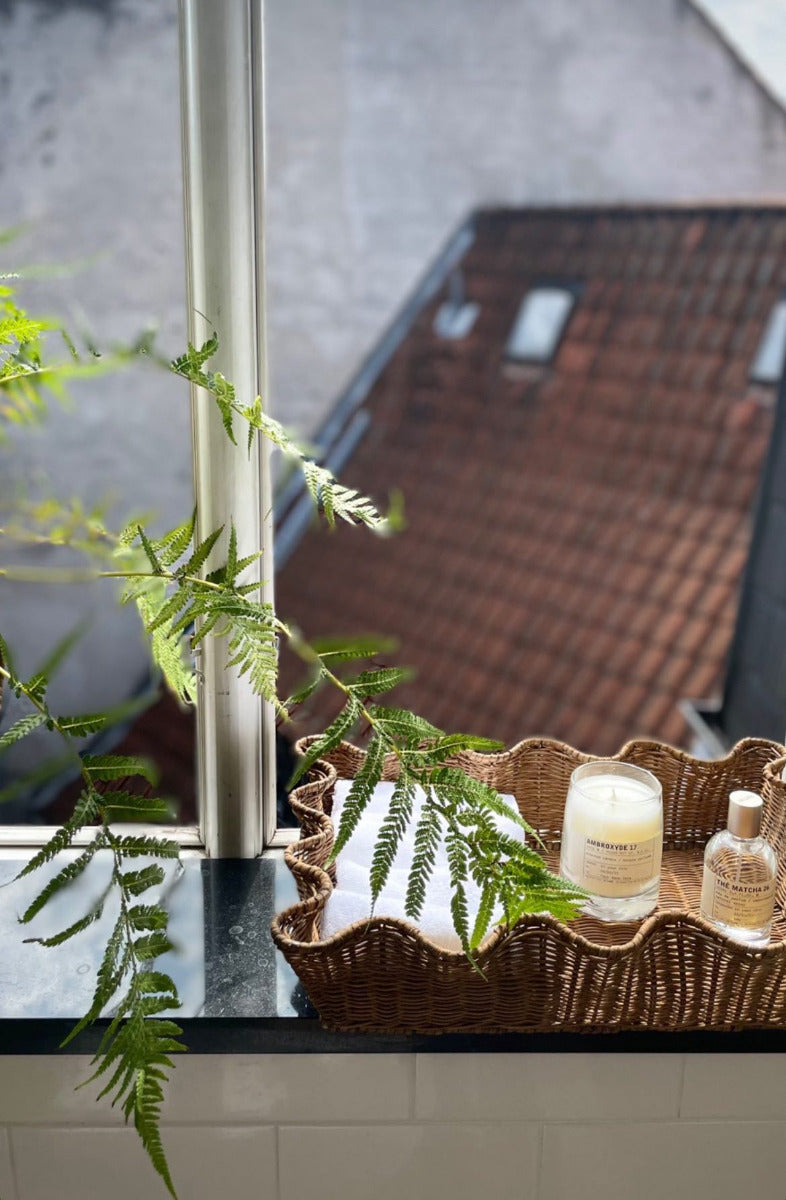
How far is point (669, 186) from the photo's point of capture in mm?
7496

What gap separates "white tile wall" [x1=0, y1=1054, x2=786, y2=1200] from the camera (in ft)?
2.54

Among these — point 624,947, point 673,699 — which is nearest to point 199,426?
point 624,947

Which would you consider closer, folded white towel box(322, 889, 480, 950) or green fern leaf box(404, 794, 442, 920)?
green fern leaf box(404, 794, 442, 920)

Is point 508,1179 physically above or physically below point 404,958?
below

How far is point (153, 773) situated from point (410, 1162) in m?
0.41

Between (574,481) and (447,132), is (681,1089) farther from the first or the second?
(447,132)

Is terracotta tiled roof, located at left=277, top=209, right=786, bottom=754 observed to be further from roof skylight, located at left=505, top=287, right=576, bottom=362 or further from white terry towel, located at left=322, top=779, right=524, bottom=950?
white terry towel, located at left=322, top=779, right=524, bottom=950

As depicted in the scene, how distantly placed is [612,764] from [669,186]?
25.0ft

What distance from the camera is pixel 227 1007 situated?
2.50 ft

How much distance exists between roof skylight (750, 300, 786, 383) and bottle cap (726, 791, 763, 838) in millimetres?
6728

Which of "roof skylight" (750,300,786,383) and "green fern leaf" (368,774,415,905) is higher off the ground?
"roof skylight" (750,300,786,383)

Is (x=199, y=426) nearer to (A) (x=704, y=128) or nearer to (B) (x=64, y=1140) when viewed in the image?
(B) (x=64, y=1140)

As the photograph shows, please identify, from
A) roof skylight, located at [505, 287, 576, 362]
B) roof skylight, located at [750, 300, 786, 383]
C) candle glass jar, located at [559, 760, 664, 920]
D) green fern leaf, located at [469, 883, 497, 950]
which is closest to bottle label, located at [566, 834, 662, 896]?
candle glass jar, located at [559, 760, 664, 920]

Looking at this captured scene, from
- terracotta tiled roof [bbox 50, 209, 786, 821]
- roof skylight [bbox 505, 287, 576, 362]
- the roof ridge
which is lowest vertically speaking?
terracotta tiled roof [bbox 50, 209, 786, 821]
